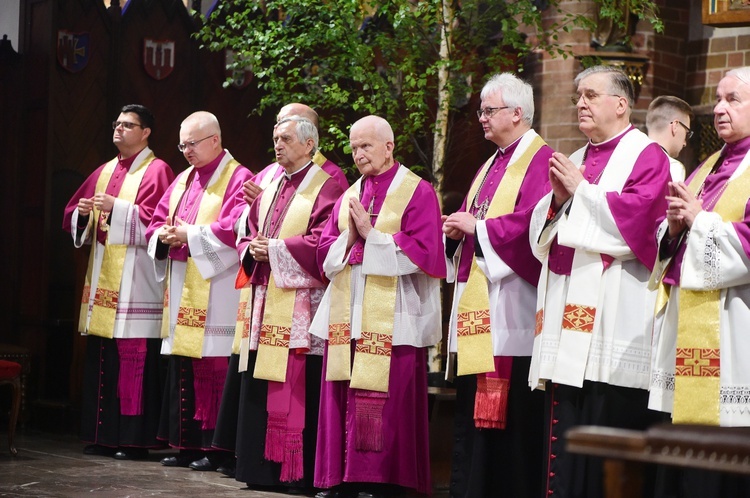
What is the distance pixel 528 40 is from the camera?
951cm

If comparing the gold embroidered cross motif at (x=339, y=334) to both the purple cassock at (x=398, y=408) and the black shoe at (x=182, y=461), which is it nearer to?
the purple cassock at (x=398, y=408)

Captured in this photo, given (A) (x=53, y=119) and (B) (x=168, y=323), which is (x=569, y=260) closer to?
(B) (x=168, y=323)

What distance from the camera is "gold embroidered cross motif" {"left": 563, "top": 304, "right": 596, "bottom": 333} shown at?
15.6 ft

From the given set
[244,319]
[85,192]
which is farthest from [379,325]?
[85,192]

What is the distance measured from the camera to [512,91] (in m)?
5.61

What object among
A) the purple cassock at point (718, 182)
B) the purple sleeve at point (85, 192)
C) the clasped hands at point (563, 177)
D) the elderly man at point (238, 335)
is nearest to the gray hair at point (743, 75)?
the purple cassock at point (718, 182)

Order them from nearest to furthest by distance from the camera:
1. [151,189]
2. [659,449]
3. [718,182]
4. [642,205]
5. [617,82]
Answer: [659,449] < [718,182] < [642,205] < [617,82] < [151,189]

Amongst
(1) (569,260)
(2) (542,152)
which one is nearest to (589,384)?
(1) (569,260)

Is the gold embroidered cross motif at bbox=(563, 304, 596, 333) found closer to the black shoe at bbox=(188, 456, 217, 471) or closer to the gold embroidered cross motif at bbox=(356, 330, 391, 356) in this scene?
the gold embroidered cross motif at bbox=(356, 330, 391, 356)

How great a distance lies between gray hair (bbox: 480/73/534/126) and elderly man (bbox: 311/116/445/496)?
702mm

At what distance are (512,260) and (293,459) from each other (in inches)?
69.8

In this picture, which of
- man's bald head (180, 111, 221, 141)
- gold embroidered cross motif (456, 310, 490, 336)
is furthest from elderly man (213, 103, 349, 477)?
gold embroidered cross motif (456, 310, 490, 336)

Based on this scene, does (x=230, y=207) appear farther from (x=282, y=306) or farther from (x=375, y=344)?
(x=375, y=344)

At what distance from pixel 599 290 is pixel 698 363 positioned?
570 millimetres
